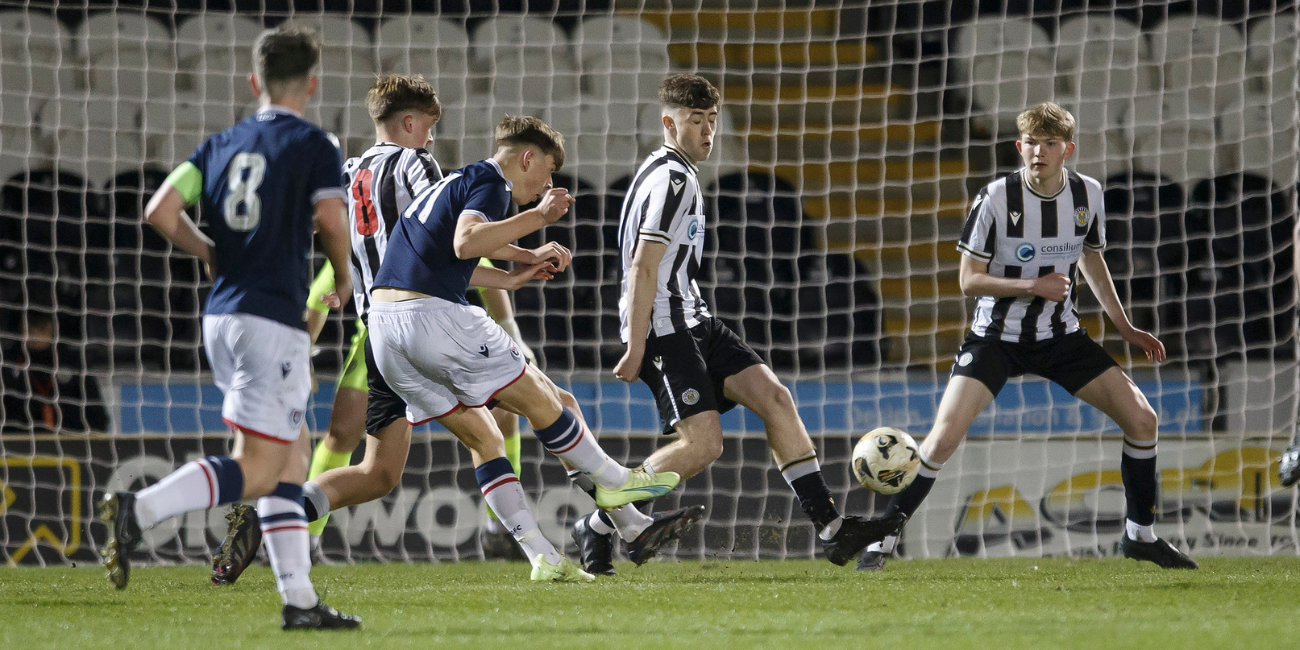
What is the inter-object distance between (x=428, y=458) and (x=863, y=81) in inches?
217

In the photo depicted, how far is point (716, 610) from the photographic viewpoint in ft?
11.3

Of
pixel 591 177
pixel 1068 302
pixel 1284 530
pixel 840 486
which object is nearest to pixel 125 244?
pixel 591 177

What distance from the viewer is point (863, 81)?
10.3 meters

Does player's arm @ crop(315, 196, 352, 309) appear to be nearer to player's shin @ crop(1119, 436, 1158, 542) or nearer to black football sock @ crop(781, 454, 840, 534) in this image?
black football sock @ crop(781, 454, 840, 534)

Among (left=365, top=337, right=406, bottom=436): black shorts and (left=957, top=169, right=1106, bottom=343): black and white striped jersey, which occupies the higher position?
(left=957, top=169, right=1106, bottom=343): black and white striped jersey

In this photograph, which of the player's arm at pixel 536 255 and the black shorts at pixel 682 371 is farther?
the black shorts at pixel 682 371

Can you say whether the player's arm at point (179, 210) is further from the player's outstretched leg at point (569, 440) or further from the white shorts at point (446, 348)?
the player's outstretched leg at point (569, 440)

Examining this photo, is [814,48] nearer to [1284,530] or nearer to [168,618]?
[1284,530]

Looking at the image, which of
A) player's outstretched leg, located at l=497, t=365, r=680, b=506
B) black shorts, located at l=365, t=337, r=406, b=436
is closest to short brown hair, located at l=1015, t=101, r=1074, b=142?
player's outstretched leg, located at l=497, t=365, r=680, b=506

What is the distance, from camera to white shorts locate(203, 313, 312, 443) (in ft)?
9.52

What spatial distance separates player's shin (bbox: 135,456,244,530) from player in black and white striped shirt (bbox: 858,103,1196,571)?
104 inches

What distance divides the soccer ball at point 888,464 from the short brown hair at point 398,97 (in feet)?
6.99

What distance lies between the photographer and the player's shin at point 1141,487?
4.57 metres

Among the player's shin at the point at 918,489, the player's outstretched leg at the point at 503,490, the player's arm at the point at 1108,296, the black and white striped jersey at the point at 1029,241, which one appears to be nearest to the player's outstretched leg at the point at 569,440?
the player's outstretched leg at the point at 503,490
